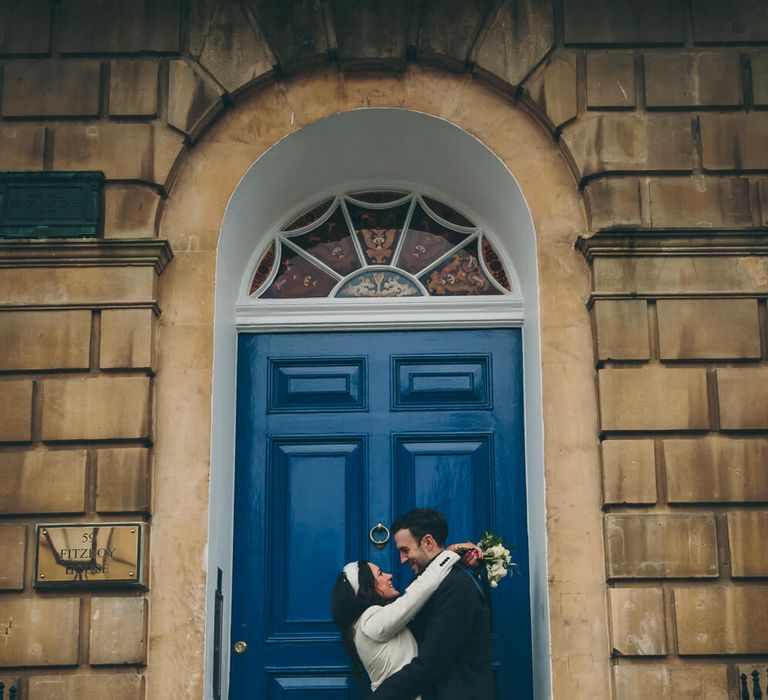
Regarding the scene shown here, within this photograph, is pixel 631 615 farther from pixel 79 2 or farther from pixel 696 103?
pixel 79 2

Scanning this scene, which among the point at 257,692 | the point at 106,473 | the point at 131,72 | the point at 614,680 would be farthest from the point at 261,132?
the point at 614,680

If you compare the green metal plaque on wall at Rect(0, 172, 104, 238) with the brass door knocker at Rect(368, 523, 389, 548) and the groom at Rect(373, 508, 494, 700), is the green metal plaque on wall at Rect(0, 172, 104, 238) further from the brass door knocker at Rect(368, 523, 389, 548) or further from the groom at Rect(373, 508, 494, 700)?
the groom at Rect(373, 508, 494, 700)

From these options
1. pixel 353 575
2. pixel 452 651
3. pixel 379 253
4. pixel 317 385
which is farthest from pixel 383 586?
pixel 379 253

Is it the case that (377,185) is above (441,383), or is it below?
above

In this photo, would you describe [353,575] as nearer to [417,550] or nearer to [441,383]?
[417,550]

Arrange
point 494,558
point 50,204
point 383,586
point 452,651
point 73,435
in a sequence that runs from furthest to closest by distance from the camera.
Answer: point 50,204
point 73,435
point 494,558
point 383,586
point 452,651

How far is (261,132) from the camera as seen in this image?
24.1 feet

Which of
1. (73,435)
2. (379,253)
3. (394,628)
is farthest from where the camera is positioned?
(379,253)

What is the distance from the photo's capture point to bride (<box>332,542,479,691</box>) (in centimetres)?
591

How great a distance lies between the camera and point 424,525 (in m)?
6.25

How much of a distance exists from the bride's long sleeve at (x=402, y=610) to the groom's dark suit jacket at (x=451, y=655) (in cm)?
4

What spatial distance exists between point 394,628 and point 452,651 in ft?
1.03

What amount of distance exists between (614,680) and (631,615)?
1.17ft

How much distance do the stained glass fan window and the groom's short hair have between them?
1929 millimetres
